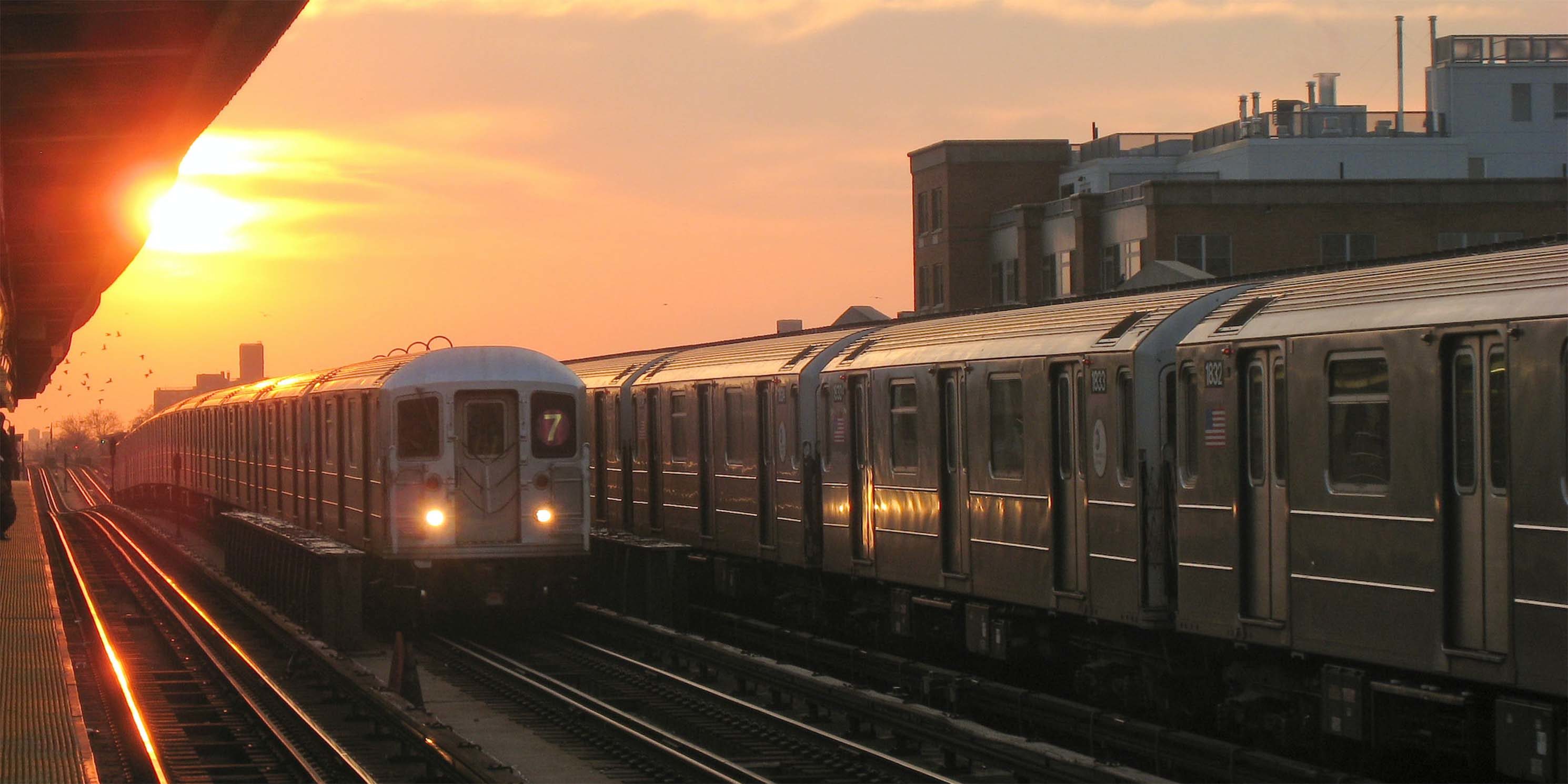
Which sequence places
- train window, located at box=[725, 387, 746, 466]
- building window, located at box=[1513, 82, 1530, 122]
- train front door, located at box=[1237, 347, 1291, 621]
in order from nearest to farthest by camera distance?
train front door, located at box=[1237, 347, 1291, 621], train window, located at box=[725, 387, 746, 466], building window, located at box=[1513, 82, 1530, 122]

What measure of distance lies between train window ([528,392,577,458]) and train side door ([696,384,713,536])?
2.10 meters

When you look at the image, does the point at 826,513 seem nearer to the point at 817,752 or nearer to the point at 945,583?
the point at 945,583

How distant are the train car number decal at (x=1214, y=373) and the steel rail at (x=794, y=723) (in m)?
3.00

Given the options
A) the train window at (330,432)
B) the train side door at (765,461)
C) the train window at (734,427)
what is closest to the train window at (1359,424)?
the train side door at (765,461)

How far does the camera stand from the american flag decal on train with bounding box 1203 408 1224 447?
1084cm

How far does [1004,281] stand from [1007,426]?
155 feet

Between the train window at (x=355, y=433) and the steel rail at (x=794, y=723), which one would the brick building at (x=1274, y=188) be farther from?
the steel rail at (x=794, y=723)

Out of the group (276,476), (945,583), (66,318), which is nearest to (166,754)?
(945,583)

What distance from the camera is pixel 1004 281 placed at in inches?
2378

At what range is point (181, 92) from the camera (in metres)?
12.4

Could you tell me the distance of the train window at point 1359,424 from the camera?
948cm

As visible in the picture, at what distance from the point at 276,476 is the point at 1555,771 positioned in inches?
890

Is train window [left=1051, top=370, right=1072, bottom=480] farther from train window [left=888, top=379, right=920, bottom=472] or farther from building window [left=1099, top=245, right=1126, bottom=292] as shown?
building window [left=1099, top=245, right=1126, bottom=292]

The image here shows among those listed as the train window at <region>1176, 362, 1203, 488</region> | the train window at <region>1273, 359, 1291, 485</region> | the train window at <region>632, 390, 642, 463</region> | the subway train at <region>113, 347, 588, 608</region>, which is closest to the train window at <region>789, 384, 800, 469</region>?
the subway train at <region>113, 347, 588, 608</region>
